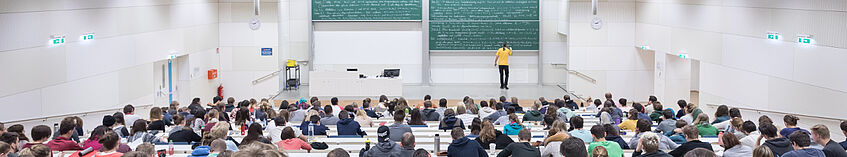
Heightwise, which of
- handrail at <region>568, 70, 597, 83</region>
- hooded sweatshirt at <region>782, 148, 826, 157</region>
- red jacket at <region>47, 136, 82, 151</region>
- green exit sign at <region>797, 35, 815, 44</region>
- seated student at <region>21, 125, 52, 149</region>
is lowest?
red jacket at <region>47, 136, 82, 151</region>

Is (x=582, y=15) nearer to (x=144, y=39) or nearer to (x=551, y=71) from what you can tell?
(x=551, y=71)

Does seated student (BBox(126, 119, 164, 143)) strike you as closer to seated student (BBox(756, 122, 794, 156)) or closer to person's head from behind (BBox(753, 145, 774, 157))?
person's head from behind (BBox(753, 145, 774, 157))

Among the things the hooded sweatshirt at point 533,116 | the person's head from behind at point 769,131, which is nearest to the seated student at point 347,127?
the hooded sweatshirt at point 533,116

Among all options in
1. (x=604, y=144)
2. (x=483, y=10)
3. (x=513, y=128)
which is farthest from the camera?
(x=483, y=10)

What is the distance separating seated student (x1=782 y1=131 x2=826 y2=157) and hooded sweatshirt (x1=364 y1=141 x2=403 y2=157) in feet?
13.2

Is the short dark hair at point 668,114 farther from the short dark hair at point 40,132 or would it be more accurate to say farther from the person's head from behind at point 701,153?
the short dark hair at point 40,132

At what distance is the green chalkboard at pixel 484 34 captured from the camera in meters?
24.7

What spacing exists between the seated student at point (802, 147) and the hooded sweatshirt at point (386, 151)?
403cm

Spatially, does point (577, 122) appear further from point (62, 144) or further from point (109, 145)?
point (62, 144)

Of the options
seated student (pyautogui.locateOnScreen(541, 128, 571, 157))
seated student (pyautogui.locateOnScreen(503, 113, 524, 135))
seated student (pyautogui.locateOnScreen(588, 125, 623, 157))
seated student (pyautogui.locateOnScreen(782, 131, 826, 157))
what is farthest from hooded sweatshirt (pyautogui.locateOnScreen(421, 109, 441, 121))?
seated student (pyautogui.locateOnScreen(782, 131, 826, 157))

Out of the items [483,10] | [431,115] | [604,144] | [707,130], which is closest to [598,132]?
[604,144]

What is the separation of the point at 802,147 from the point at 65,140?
8720 mm

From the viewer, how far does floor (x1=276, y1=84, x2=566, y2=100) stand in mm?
22531

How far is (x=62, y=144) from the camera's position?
10.2 m
